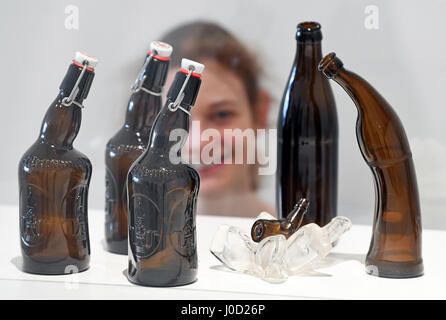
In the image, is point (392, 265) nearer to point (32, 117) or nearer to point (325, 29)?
point (325, 29)

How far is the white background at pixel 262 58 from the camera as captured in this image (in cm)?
130

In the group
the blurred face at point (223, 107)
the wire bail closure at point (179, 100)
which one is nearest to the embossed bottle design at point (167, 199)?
the wire bail closure at point (179, 100)

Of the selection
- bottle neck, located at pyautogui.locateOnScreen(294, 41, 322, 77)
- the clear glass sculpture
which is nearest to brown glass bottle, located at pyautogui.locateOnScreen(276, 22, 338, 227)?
bottle neck, located at pyautogui.locateOnScreen(294, 41, 322, 77)

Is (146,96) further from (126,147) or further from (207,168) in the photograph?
(207,168)

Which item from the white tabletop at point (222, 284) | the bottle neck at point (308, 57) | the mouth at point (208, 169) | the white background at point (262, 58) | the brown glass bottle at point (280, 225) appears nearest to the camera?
the white tabletop at point (222, 284)

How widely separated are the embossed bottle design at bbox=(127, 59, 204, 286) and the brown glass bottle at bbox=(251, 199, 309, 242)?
4.2 inches

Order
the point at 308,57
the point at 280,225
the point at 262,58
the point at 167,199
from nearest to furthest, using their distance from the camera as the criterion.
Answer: the point at 167,199
the point at 280,225
the point at 308,57
the point at 262,58

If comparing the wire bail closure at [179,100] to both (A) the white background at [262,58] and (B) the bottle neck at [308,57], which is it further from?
(A) the white background at [262,58]

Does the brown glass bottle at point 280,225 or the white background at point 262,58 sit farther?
the white background at point 262,58

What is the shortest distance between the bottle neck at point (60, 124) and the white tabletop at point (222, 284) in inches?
6.5

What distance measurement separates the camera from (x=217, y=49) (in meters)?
1.39

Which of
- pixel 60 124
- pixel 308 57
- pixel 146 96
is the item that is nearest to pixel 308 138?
pixel 308 57

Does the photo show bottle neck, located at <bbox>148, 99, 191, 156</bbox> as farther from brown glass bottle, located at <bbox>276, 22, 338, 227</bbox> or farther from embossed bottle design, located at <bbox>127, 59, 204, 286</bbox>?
brown glass bottle, located at <bbox>276, 22, 338, 227</bbox>

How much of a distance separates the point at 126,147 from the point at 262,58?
1.81 feet
